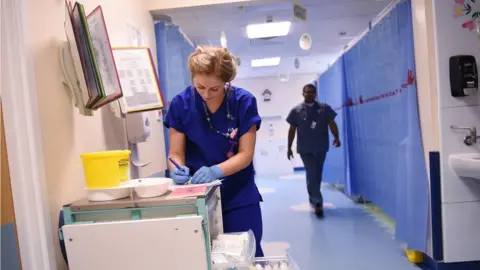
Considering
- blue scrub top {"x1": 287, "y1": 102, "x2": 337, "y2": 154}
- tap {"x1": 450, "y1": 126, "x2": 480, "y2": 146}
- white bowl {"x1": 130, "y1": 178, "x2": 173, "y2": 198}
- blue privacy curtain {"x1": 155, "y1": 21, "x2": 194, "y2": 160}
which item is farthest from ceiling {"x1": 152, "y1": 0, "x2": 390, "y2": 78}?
white bowl {"x1": 130, "y1": 178, "x2": 173, "y2": 198}

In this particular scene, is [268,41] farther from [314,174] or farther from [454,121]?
[454,121]

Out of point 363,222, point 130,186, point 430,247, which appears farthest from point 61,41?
point 363,222

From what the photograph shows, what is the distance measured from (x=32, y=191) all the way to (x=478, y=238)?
7.39 ft

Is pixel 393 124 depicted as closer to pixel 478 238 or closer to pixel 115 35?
pixel 478 238

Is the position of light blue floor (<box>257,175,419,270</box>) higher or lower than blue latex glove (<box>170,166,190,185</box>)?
lower

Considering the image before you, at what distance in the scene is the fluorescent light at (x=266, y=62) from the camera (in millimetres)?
6078

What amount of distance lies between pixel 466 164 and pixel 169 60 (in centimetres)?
204

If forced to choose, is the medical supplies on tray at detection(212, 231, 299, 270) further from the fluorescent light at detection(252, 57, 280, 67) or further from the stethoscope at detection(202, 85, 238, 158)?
the fluorescent light at detection(252, 57, 280, 67)

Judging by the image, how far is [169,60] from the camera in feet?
8.69

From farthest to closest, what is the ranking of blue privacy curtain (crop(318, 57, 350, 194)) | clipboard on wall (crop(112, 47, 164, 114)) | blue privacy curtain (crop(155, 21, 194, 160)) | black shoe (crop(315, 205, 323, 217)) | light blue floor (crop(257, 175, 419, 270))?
blue privacy curtain (crop(318, 57, 350, 194)) → black shoe (crop(315, 205, 323, 217)) → blue privacy curtain (crop(155, 21, 194, 160)) → light blue floor (crop(257, 175, 419, 270)) → clipboard on wall (crop(112, 47, 164, 114))

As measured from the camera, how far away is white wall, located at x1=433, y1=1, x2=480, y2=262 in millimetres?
1951

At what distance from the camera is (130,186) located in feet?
3.15

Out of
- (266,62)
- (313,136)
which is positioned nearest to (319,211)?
(313,136)

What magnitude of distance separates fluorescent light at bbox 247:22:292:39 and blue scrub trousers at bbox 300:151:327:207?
1507 mm
